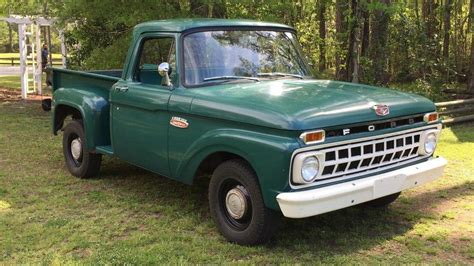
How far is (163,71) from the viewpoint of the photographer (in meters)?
5.04

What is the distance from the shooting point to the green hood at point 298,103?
13.5ft

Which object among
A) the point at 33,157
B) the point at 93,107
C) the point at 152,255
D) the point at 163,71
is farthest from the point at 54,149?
the point at 152,255

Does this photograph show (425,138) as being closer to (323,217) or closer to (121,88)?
(323,217)

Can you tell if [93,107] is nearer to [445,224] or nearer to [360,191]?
[360,191]

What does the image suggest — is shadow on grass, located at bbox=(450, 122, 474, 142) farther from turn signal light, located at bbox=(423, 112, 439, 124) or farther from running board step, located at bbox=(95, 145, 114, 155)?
running board step, located at bbox=(95, 145, 114, 155)

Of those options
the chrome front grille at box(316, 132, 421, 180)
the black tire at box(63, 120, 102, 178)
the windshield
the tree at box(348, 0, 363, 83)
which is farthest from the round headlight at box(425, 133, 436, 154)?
the tree at box(348, 0, 363, 83)

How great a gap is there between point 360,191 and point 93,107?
135 inches

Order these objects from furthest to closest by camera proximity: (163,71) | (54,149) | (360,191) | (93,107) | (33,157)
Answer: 1. (54,149)
2. (33,157)
3. (93,107)
4. (163,71)
5. (360,191)

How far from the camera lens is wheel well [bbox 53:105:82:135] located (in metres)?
7.20

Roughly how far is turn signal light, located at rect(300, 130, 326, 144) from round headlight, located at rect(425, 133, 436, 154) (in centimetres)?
149

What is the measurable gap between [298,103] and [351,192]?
2.68ft

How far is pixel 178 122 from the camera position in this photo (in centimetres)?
503

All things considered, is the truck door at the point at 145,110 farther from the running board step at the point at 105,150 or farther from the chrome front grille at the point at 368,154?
the chrome front grille at the point at 368,154

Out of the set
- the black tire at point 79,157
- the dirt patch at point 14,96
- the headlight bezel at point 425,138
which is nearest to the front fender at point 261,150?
the headlight bezel at point 425,138
